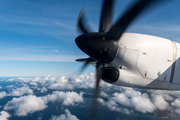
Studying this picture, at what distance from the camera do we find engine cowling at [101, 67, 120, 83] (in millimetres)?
5496

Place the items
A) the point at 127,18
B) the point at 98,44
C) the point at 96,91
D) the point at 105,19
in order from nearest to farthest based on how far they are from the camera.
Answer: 1. the point at 127,18
2. the point at 98,44
3. the point at 105,19
4. the point at 96,91

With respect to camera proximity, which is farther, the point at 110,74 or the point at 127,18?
the point at 110,74

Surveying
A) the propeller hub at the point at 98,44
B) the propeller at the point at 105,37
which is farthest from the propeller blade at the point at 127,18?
the propeller hub at the point at 98,44

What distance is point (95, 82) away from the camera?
6.07 metres

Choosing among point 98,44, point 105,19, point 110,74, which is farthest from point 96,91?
point 105,19

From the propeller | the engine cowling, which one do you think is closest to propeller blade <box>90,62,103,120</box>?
the propeller

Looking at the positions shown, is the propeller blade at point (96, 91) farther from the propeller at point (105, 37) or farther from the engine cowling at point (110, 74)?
the engine cowling at point (110, 74)

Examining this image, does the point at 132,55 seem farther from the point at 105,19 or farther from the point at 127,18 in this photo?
the point at 105,19

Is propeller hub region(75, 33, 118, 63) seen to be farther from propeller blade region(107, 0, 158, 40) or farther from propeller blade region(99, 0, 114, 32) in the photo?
propeller blade region(99, 0, 114, 32)

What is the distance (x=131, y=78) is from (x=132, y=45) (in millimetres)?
1740

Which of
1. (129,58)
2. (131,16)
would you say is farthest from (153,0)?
(129,58)

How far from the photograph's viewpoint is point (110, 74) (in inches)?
227

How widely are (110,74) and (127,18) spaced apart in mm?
2995

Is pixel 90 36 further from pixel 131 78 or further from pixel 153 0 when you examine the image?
pixel 131 78
